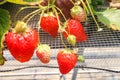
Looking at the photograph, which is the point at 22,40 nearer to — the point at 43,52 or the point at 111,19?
the point at 43,52

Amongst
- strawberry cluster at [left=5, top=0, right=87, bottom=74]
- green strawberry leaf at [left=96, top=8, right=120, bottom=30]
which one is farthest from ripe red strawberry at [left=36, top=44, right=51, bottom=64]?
green strawberry leaf at [left=96, top=8, right=120, bottom=30]

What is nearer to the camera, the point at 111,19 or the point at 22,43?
the point at 22,43

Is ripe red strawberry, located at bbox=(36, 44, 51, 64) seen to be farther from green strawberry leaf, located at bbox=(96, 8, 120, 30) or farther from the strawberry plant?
green strawberry leaf, located at bbox=(96, 8, 120, 30)

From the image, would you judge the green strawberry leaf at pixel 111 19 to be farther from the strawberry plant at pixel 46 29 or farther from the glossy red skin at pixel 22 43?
the glossy red skin at pixel 22 43

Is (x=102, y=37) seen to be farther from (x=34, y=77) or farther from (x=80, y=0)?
(x=34, y=77)

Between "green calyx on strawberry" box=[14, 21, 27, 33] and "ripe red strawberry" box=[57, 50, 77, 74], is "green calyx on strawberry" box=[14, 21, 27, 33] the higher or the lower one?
the higher one

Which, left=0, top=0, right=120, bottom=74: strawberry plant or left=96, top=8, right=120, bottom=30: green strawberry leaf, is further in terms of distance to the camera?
left=96, top=8, right=120, bottom=30: green strawberry leaf

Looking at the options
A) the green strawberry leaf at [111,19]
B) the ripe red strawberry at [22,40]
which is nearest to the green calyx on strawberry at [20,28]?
the ripe red strawberry at [22,40]

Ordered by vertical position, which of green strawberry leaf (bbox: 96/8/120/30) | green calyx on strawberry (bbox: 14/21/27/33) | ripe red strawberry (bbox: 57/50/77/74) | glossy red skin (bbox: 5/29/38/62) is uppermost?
green calyx on strawberry (bbox: 14/21/27/33)

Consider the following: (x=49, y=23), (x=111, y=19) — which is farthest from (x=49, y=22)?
(x=111, y=19)

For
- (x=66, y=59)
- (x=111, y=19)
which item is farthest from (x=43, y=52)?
(x=111, y=19)
